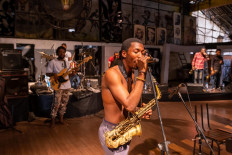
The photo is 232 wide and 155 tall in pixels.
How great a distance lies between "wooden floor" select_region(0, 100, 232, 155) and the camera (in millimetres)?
3337

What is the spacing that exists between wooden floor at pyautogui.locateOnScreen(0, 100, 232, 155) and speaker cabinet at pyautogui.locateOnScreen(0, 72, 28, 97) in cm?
78

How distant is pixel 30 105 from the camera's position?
209 inches

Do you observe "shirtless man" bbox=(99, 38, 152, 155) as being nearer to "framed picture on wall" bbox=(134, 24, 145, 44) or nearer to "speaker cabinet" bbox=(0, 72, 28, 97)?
"speaker cabinet" bbox=(0, 72, 28, 97)

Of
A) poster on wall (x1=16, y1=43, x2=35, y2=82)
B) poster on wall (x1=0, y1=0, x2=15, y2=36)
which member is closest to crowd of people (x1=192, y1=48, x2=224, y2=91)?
poster on wall (x1=16, y1=43, x2=35, y2=82)

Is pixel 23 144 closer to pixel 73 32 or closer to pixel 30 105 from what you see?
pixel 30 105

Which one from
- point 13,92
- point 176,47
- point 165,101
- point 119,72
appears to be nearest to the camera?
point 119,72

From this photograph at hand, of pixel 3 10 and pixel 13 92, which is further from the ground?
pixel 3 10

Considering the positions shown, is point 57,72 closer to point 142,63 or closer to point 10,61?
point 10,61

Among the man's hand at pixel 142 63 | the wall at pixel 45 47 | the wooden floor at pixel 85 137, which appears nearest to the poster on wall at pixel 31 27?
the wall at pixel 45 47

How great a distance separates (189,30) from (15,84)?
45.9 feet

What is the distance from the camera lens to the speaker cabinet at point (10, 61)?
15.4 feet

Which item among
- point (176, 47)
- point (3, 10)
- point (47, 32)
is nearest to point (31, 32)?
point (47, 32)

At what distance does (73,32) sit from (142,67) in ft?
34.1

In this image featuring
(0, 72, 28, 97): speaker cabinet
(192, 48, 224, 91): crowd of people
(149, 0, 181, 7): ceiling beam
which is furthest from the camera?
(149, 0, 181, 7): ceiling beam
